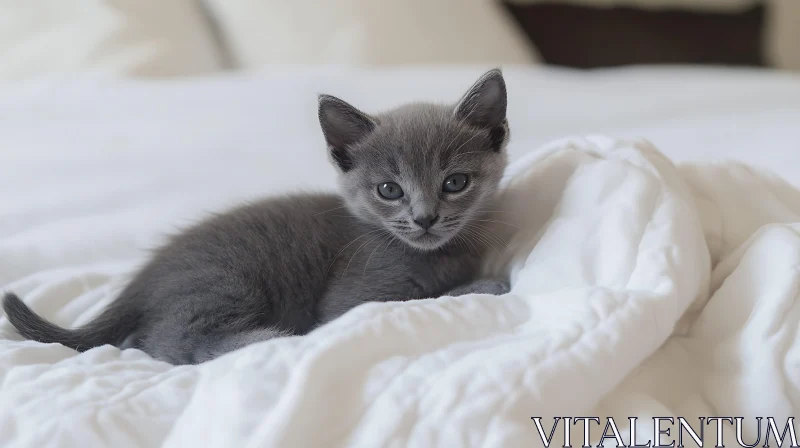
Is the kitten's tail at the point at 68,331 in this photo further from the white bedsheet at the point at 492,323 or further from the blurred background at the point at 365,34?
the blurred background at the point at 365,34

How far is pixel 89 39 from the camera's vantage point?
184 cm

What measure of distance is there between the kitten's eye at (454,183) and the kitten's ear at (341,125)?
17cm

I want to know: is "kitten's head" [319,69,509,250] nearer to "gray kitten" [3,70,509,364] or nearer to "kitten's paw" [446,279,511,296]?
"gray kitten" [3,70,509,364]

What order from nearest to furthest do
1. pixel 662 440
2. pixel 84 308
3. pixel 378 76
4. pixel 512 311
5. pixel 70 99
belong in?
pixel 662 440 < pixel 512 311 < pixel 84 308 < pixel 70 99 < pixel 378 76

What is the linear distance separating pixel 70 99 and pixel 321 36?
84 centimetres

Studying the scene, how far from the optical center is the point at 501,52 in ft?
7.75

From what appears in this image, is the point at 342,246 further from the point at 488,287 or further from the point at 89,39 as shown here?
the point at 89,39

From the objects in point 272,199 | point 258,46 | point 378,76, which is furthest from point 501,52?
point 272,199

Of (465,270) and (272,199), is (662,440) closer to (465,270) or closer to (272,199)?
(465,270)

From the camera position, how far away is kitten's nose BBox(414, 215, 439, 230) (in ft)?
3.31

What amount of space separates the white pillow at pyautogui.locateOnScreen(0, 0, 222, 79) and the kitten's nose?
1.26m

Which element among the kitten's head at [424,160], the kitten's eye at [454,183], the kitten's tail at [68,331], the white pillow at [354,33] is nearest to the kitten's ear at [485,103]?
the kitten's head at [424,160]

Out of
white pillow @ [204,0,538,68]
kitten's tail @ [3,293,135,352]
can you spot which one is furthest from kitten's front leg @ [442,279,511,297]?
white pillow @ [204,0,538,68]

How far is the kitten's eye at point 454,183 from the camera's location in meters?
1.04
